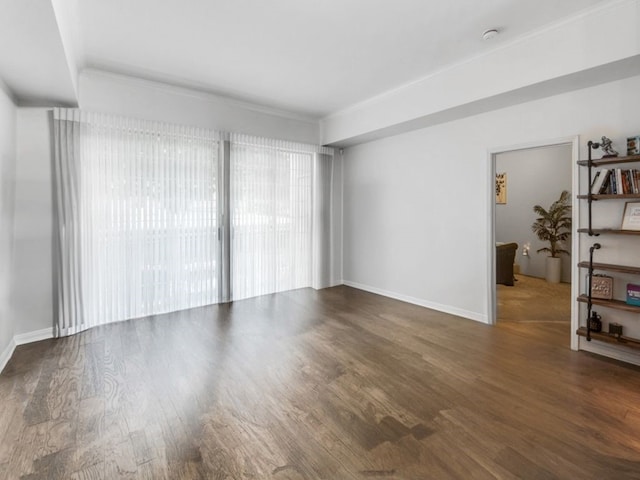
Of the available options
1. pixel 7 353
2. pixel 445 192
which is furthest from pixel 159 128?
pixel 445 192

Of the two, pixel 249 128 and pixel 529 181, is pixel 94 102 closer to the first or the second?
pixel 249 128

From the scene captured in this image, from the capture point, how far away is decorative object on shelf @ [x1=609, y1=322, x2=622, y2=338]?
9.21 feet

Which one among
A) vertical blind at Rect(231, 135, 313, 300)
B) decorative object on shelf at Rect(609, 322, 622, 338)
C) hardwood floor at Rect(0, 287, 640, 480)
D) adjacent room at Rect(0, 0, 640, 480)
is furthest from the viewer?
vertical blind at Rect(231, 135, 313, 300)

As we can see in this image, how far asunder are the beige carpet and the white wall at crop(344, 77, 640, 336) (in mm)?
724

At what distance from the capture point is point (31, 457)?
1.71 metres

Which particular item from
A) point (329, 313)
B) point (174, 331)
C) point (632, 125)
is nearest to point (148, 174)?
point (174, 331)

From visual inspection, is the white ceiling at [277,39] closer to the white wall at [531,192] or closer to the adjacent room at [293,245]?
the adjacent room at [293,245]

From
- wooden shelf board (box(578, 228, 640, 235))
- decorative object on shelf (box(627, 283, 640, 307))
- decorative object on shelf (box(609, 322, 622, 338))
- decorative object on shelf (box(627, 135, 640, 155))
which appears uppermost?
decorative object on shelf (box(627, 135, 640, 155))

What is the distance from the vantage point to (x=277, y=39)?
2.95 meters

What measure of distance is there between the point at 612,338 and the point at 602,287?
459mm

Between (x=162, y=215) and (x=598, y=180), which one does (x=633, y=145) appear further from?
(x=162, y=215)

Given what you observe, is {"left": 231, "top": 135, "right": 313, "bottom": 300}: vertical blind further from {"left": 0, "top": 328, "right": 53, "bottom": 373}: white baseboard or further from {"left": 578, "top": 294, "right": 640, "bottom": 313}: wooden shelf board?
{"left": 578, "top": 294, "right": 640, "bottom": 313}: wooden shelf board

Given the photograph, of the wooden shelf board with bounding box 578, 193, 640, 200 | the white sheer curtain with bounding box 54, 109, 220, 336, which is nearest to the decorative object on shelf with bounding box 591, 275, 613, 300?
the wooden shelf board with bounding box 578, 193, 640, 200

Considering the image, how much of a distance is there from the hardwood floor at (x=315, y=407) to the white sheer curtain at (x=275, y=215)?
5.21 ft
